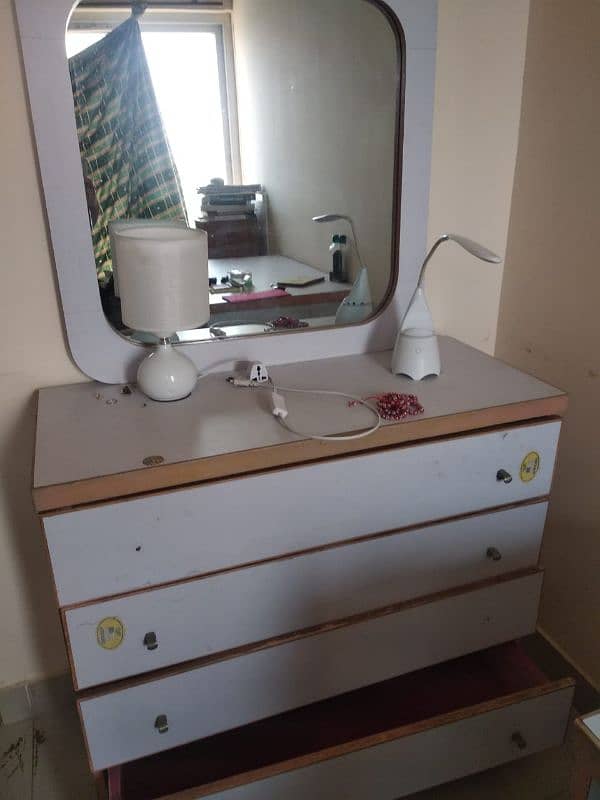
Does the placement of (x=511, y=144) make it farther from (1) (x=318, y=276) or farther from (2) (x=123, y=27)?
(2) (x=123, y=27)

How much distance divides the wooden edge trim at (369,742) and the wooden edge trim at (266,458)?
1.56 ft

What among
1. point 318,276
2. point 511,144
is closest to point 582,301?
point 511,144

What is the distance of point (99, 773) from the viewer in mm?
1101

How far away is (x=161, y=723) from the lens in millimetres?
1080

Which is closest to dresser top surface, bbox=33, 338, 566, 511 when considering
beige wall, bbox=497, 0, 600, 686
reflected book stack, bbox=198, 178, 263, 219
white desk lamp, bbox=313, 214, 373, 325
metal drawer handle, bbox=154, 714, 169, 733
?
white desk lamp, bbox=313, 214, 373, 325

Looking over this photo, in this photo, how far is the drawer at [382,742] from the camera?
1.05 meters

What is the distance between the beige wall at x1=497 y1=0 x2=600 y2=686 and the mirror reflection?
344mm

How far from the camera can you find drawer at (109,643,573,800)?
1.05 m

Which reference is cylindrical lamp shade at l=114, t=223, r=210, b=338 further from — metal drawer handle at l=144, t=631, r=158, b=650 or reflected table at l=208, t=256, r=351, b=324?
metal drawer handle at l=144, t=631, r=158, b=650

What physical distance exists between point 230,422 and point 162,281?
0.26 m

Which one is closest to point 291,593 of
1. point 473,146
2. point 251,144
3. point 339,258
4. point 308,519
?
point 308,519

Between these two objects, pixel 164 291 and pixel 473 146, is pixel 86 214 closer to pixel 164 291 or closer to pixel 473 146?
pixel 164 291

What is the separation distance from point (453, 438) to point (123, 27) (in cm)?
92

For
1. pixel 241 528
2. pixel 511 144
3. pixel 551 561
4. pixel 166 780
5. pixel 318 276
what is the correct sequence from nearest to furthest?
pixel 241 528, pixel 166 780, pixel 318 276, pixel 511 144, pixel 551 561
